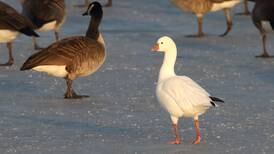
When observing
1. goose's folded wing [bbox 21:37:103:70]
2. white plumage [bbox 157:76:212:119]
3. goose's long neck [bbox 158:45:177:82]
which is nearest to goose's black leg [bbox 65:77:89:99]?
goose's folded wing [bbox 21:37:103:70]

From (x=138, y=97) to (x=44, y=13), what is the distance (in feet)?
14.5

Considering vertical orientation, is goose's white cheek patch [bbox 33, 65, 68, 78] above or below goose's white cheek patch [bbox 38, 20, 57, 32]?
above

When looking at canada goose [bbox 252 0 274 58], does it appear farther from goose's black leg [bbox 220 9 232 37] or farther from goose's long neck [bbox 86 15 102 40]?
goose's long neck [bbox 86 15 102 40]

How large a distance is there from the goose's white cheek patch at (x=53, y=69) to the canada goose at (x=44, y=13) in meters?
3.43

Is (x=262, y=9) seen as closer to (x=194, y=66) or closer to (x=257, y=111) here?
(x=194, y=66)

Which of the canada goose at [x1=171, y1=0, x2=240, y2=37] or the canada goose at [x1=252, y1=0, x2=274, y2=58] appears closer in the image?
the canada goose at [x1=252, y1=0, x2=274, y2=58]

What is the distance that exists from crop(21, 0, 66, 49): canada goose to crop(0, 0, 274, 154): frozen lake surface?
550mm

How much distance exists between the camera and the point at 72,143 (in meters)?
9.31

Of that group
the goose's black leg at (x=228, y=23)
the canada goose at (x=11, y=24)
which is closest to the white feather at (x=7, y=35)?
the canada goose at (x=11, y=24)

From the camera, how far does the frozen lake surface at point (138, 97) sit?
9328mm

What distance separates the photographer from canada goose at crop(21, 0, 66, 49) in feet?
51.9

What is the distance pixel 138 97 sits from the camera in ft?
39.6

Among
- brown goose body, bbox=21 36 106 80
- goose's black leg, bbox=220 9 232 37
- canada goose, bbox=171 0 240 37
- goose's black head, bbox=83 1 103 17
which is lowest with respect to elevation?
goose's black leg, bbox=220 9 232 37

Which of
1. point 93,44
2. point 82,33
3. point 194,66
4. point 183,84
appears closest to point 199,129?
point 183,84
